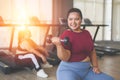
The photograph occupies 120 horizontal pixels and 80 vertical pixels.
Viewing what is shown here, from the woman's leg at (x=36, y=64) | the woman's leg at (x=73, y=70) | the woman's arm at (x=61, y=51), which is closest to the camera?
the woman's arm at (x=61, y=51)

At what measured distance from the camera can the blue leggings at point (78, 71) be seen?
5.48ft

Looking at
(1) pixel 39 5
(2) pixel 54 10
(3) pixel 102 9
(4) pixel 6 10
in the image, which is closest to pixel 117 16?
(3) pixel 102 9

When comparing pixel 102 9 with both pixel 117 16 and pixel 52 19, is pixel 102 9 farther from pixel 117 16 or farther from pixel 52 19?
pixel 52 19

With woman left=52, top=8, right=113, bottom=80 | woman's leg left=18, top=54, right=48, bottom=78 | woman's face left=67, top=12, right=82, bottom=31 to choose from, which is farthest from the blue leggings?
woman's leg left=18, top=54, right=48, bottom=78

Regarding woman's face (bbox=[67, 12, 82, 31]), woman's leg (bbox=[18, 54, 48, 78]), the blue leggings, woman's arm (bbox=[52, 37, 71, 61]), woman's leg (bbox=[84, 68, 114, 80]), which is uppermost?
woman's face (bbox=[67, 12, 82, 31])

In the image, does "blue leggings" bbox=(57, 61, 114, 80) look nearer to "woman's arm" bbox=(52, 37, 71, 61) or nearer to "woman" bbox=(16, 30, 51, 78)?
"woman's arm" bbox=(52, 37, 71, 61)

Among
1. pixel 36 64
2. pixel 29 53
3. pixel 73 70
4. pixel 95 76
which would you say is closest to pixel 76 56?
pixel 73 70

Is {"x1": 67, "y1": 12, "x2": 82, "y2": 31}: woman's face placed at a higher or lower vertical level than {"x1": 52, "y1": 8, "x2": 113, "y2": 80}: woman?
higher

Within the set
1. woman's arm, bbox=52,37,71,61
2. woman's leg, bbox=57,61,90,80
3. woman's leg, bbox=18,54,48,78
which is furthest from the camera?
woman's leg, bbox=18,54,48,78

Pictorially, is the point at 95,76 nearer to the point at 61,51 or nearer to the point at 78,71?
the point at 78,71

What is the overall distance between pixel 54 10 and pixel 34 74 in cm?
495

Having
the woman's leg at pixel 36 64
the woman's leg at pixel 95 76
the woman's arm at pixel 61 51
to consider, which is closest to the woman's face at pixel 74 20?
the woman's arm at pixel 61 51

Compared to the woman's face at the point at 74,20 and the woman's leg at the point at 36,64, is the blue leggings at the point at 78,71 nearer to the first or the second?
the woman's face at the point at 74,20

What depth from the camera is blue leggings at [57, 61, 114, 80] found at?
1.67 metres
